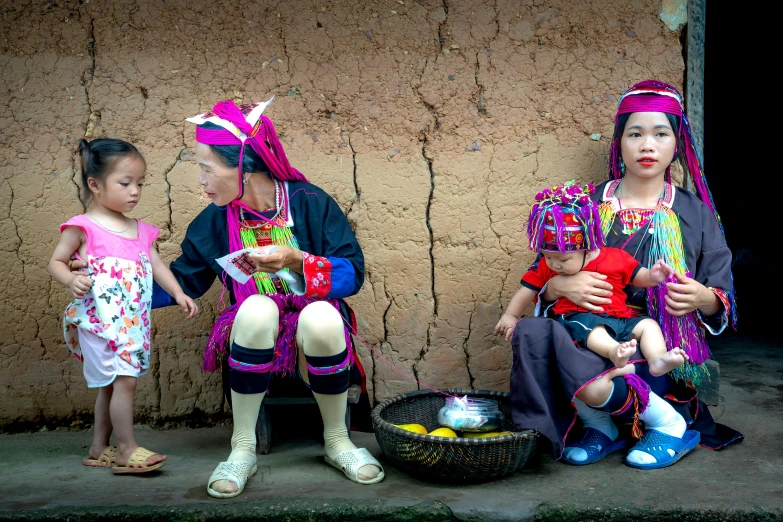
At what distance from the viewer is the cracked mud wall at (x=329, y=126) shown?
354 centimetres

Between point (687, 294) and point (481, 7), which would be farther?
point (481, 7)

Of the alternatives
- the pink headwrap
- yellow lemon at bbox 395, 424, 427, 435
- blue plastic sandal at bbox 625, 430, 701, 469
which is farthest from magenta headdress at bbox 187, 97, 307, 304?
blue plastic sandal at bbox 625, 430, 701, 469

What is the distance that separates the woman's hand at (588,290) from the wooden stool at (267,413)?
3.06 feet

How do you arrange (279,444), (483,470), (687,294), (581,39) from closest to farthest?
(483,470)
(687,294)
(279,444)
(581,39)

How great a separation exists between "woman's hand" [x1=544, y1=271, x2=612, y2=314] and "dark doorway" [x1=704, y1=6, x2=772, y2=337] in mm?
4105

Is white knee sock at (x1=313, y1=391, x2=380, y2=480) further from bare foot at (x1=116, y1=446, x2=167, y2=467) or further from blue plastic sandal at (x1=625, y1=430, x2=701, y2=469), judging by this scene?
blue plastic sandal at (x1=625, y1=430, x2=701, y2=469)

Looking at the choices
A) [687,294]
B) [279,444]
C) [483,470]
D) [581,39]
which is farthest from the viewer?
[581,39]

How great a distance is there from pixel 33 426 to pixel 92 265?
45.9 inches

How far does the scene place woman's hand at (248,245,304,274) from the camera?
2.77 m

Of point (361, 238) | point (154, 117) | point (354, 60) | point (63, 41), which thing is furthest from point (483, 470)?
point (63, 41)

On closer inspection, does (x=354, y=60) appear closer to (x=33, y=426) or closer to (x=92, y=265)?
(x=92, y=265)

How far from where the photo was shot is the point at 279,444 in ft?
10.8

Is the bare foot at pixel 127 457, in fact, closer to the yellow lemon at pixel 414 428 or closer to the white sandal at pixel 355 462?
the white sandal at pixel 355 462

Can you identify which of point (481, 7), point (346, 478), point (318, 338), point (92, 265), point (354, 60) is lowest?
point (346, 478)
